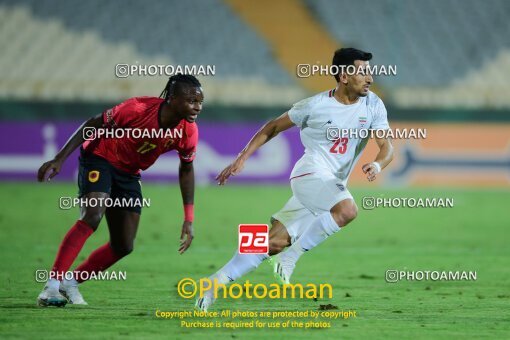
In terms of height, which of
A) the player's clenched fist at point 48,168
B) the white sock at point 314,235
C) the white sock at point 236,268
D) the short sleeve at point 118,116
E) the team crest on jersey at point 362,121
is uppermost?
the team crest on jersey at point 362,121

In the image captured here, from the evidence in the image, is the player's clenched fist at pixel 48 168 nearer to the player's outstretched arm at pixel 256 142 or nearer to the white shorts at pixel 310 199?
the player's outstretched arm at pixel 256 142

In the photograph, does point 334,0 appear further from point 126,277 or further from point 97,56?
point 126,277

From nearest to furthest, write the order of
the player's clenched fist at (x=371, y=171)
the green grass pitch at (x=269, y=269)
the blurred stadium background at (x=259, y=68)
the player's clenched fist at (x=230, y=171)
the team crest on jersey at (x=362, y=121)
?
the green grass pitch at (x=269, y=269) < the player's clenched fist at (x=230, y=171) < the player's clenched fist at (x=371, y=171) < the team crest on jersey at (x=362, y=121) < the blurred stadium background at (x=259, y=68)

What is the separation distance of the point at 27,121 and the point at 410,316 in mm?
14374

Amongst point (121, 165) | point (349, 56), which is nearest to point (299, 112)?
point (349, 56)

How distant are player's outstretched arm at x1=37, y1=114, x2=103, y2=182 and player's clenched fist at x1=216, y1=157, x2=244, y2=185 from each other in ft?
3.52

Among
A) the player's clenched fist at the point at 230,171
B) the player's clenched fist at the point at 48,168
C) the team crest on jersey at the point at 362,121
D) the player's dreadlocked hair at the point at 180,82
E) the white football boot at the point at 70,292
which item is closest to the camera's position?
the player's clenched fist at the point at 48,168

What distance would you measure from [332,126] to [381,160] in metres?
0.51

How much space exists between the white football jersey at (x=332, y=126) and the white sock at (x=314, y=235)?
1.79 ft

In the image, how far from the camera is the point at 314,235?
303 inches

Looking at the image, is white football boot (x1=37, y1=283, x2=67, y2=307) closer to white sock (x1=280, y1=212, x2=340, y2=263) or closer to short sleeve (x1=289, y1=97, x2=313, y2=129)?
white sock (x1=280, y1=212, x2=340, y2=263)

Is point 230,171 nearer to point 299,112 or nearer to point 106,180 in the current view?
point 299,112

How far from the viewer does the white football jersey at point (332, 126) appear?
805cm

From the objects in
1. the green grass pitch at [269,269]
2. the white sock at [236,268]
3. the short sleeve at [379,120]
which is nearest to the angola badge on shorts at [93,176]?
the green grass pitch at [269,269]
